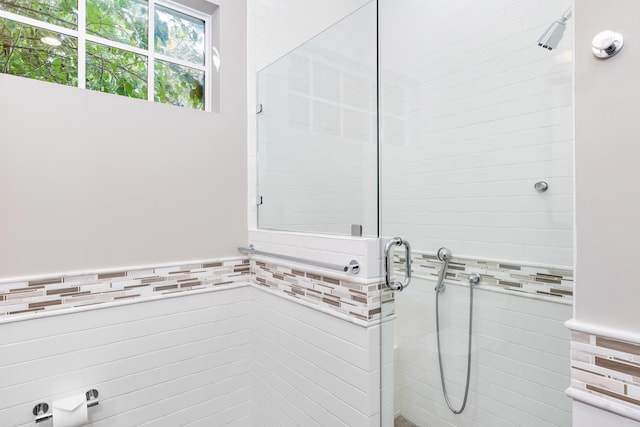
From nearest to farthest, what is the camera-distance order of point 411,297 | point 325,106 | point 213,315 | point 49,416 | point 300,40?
1. point 49,416
2. point 411,297
3. point 325,106
4. point 213,315
5. point 300,40

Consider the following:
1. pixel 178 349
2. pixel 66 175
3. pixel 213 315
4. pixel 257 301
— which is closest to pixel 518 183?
pixel 257 301

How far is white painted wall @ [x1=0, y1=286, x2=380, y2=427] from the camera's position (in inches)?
51.8

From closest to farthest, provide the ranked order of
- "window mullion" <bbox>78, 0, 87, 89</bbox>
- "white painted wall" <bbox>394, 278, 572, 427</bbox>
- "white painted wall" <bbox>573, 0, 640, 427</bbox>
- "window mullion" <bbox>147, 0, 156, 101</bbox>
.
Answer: "white painted wall" <bbox>573, 0, 640, 427</bbox> → "white painted wall" <bbox>394, 278, 572, 427</bbox> → "window mullion" <bbox>78, 0, 87, 89</bbox> → "window mullion" <bbox>147, 0, 156, 101</bbox>

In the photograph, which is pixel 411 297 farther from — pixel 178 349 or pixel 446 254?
pixel 178 349

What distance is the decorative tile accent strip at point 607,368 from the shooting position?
0.74 meters

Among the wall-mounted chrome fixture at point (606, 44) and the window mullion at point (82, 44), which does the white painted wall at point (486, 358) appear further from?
the window mullion at point (82, 44)

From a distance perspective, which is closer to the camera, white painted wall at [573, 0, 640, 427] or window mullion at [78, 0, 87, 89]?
white painted wall at [573, 0, 640, 427]

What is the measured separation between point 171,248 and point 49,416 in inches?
31.1

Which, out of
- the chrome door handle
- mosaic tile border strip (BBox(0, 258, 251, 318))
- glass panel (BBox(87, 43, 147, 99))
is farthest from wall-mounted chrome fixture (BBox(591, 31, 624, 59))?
glass panel (BBox(87, 43, 147, 99))

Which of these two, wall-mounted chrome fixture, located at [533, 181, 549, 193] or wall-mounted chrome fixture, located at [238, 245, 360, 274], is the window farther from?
wall-mounted chrome fixture, located at [533, 181, 549, 193]

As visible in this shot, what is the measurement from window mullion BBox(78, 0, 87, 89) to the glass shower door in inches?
53.1

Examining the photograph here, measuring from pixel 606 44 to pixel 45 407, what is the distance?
2.19m

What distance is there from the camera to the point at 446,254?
1569 millimetres

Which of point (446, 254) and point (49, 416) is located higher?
point (446, 254)
